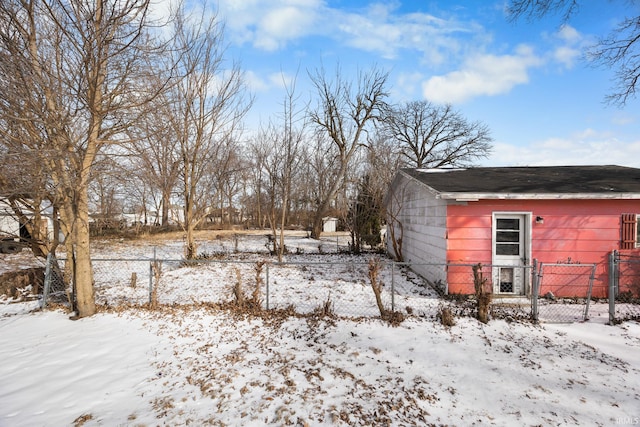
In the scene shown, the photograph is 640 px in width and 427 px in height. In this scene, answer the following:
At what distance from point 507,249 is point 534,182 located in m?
2.12

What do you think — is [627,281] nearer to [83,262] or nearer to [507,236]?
[507,236]

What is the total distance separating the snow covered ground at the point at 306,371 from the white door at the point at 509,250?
1.57 m

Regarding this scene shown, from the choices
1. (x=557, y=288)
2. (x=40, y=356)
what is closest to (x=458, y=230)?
(x=557, y=288)

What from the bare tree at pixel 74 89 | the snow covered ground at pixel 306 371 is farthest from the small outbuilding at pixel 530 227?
the bare tree at pixel 74 89

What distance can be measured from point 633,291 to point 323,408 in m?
8.25

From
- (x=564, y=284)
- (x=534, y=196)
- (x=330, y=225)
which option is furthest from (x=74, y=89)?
(x=330, y=225)

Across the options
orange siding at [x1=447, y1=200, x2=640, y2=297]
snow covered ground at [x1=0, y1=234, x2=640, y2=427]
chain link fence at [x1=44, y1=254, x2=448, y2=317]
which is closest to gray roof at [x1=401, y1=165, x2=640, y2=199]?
orange siding at [x1=447, y1=200, x2=640, y2=297]

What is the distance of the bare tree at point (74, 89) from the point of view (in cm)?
441

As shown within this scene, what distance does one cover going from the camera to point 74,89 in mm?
4449

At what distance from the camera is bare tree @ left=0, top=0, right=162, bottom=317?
4406mm

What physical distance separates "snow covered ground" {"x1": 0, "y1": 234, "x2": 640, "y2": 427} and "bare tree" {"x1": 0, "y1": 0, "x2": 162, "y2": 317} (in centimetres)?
174

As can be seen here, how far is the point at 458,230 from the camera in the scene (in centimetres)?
694

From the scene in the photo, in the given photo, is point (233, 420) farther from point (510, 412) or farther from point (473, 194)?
point (473, 194)

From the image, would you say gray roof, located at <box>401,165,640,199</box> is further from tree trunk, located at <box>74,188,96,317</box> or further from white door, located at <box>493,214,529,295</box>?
tree trunk, located at <box>74,188,96,317</box>
